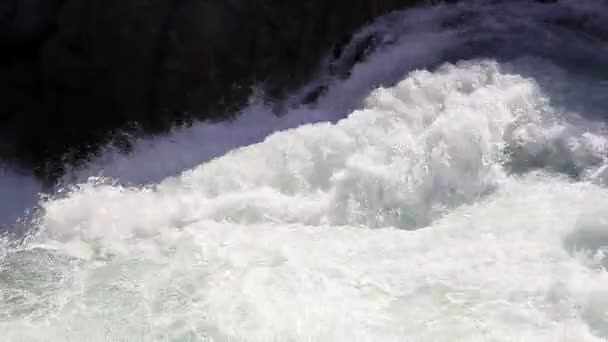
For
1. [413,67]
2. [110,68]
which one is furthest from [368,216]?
[110,68]

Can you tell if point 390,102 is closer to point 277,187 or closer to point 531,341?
point 277,187

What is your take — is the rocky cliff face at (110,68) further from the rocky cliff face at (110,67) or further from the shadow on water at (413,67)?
the shadow on water at (413,67)

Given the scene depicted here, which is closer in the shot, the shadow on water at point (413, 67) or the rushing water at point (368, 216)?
the rushing water at point (368, 216)

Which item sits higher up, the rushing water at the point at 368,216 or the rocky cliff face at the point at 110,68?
the rocky cliff face at the point at 110,68

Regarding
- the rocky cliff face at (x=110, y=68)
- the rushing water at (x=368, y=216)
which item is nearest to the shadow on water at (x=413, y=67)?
the rushing water at (x=368, y=216)

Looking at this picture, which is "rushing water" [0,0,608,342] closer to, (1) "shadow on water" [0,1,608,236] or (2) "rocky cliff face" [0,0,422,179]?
(1) "shadow on water" [0,1,608,236]

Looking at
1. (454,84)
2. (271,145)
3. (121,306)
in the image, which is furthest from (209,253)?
(454,84)
